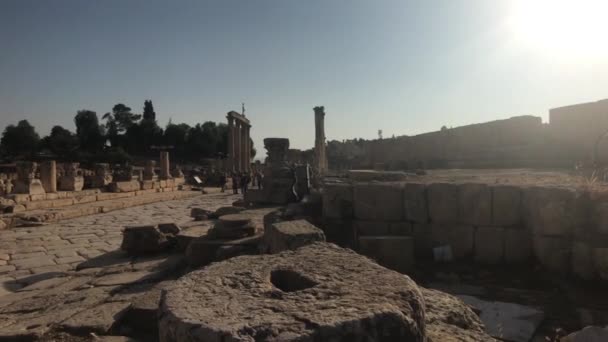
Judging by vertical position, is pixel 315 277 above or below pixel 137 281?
above

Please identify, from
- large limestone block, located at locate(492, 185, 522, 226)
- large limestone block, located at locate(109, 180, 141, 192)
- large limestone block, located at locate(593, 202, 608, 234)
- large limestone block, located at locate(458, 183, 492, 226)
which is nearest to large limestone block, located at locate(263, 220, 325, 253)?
large limestone block, located at locate(458, 183, 492, 226)

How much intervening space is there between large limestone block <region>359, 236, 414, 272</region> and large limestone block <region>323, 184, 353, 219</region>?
3.92 feet

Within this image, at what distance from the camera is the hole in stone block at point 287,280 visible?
8.41ft

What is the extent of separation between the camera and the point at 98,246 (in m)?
8.61

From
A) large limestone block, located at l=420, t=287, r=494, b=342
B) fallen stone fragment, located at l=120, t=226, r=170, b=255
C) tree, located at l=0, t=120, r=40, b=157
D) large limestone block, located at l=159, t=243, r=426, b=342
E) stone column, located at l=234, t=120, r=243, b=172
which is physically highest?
tree, located at l=0, t=120, r=40, b=157

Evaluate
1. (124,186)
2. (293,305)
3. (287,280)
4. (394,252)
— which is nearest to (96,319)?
(287,280)

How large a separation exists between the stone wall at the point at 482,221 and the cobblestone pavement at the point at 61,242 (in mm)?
5124

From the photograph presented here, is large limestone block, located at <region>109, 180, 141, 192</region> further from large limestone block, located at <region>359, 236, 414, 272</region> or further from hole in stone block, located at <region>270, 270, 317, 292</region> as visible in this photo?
hole in stone block, located at <region>270, 270, 317, 292</region>

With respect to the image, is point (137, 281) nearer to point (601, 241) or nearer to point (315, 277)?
point (315, 277)

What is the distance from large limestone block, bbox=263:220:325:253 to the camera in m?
4.12

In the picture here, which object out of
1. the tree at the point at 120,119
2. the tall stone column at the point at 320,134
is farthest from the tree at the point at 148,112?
the tall stone column at the point at 320,134

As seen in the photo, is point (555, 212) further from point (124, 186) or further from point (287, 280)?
point (124, 186)

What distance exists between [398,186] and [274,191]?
4248 millimetres

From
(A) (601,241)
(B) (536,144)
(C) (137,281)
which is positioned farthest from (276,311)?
(B) (536,144)
